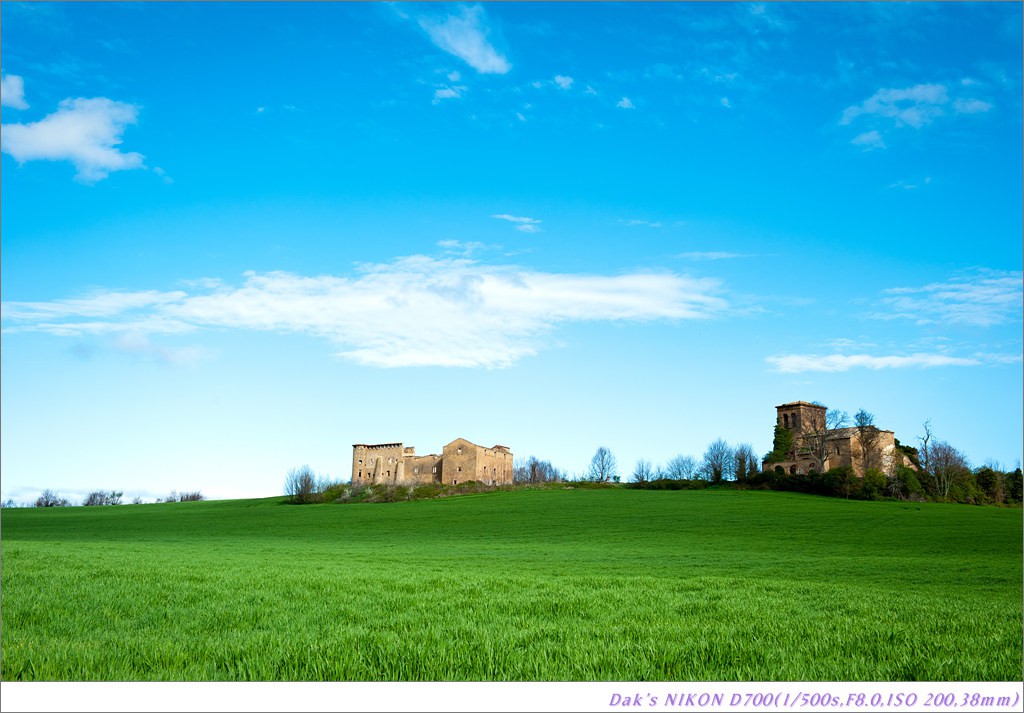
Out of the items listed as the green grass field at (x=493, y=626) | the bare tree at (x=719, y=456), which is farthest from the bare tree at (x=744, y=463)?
the green grass field at (x=493, y=626)

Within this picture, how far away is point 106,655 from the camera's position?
23.2ft

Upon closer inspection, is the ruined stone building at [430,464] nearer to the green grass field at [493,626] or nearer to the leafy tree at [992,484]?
the leafy tree at [992,484]

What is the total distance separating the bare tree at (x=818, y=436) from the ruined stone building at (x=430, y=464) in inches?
1963

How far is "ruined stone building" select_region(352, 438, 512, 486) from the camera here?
11769cm

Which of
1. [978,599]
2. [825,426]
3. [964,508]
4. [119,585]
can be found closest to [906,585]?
[978,599]

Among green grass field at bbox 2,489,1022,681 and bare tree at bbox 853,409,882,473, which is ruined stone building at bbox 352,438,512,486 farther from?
green grass field at bbox 2,489,1022,681

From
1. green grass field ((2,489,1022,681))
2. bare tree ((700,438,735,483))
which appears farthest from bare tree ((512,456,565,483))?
green grass field ((2,489,1022,681))

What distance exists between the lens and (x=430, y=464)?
12338 centimetres

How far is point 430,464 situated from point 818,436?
62.5m

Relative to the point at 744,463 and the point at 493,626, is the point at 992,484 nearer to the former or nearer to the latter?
the point at 744,463

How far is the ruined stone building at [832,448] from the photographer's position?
310ft

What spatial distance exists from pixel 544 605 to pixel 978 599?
918cm

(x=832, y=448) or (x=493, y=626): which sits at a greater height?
(x=832, y=448)

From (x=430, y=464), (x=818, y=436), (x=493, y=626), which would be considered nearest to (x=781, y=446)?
(x=818, y=436)
